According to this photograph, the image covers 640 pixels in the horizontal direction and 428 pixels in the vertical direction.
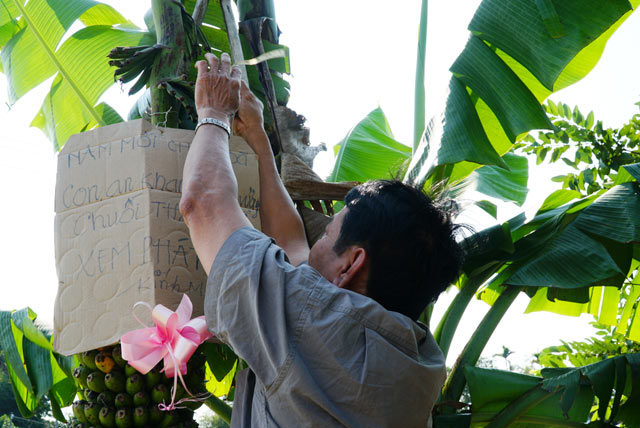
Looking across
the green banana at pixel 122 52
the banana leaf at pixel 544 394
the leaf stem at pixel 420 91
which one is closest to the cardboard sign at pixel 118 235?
the green banana at pixel 122 52

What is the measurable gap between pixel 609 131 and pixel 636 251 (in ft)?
2.12

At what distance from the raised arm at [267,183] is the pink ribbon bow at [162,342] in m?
0.39

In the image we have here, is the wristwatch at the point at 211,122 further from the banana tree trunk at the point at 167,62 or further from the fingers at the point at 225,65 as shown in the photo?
the banana tree trunk at the point at 167,62

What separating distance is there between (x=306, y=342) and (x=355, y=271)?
0.70ft

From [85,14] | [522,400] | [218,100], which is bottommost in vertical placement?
[522,400]

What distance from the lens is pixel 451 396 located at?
218cm

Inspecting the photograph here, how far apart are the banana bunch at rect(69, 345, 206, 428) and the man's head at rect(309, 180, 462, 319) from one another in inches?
16.5

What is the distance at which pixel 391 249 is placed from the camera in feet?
3.84

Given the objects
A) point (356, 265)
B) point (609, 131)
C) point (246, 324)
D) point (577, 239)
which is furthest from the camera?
point (609, 131)

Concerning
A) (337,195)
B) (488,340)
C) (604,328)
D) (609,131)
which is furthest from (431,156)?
(604,328)

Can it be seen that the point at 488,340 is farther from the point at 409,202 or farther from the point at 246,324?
the point at 246,324

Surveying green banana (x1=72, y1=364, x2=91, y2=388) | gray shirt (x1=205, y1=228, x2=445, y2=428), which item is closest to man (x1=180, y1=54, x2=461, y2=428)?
gray shirt (x1=205, y1=228, x2=445, y2=428)

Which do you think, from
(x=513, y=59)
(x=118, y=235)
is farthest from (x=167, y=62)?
(x=513, y=59)

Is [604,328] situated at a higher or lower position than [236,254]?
lower
